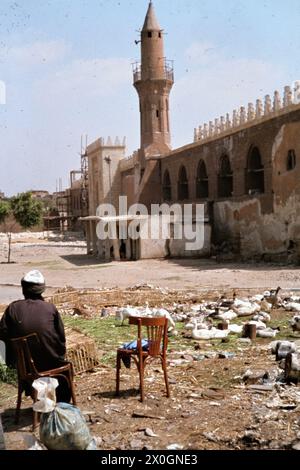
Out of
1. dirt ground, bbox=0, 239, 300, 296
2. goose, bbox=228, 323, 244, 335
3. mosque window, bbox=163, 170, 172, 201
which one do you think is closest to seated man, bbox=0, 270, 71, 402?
goose, bbox=228, 323, 244, 335

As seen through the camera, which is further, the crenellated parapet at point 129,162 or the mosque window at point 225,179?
the crenellated parapet at point 129,162

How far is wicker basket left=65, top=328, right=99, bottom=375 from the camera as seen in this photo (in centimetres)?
672

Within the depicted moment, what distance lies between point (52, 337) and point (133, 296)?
25.9 ft

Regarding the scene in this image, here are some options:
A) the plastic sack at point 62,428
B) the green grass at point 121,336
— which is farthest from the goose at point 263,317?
the plastic sack at point 62,428

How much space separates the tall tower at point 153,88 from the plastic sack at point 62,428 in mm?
35010

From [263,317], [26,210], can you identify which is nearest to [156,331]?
[263,317]

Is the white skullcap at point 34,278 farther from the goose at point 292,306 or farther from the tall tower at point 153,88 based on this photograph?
the tall tower at point 153,88

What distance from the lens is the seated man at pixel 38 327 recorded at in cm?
520

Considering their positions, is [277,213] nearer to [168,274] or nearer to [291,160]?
[291,160]

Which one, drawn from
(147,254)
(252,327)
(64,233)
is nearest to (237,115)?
(147,254)

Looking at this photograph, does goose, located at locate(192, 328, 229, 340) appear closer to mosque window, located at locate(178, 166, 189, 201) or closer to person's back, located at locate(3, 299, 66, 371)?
person's back, located at locate(3, 299, 66, 371)

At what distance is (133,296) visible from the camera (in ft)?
43.1

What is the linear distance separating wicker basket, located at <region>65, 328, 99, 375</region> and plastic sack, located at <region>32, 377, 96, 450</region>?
7.57ft
